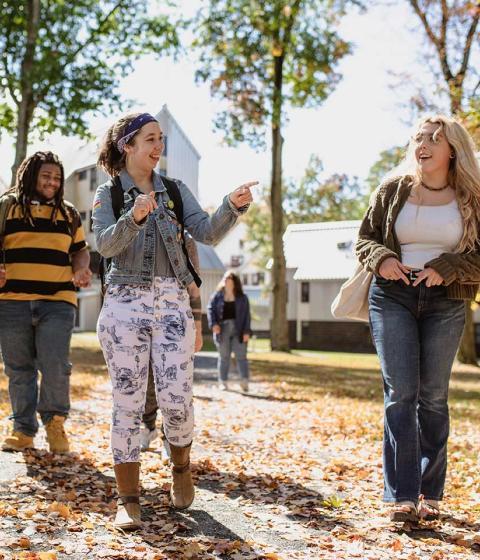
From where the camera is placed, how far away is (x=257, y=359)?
80.8 feet

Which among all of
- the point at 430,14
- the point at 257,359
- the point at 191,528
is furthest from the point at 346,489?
the point at 430,14

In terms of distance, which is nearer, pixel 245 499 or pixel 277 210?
pixel 245 499

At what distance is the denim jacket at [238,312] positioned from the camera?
45.6 feet

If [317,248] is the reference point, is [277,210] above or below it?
above

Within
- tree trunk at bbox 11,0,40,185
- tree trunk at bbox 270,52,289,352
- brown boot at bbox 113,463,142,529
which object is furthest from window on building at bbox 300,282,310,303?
brown boot at bbox 113,463,142,529

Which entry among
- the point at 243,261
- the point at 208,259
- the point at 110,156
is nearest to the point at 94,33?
the point at 110,156

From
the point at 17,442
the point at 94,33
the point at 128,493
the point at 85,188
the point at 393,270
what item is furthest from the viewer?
the point at 85,188

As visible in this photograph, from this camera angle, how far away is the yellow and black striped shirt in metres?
6.39

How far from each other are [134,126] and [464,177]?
188 cm

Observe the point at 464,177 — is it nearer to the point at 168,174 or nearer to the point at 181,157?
the point at 168,174

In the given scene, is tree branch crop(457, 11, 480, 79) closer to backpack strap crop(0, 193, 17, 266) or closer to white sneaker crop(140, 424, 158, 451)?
white sneaker crop(140, 424, 158, 451)

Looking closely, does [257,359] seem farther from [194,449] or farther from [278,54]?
[194,449]

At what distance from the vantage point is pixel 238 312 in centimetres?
1392

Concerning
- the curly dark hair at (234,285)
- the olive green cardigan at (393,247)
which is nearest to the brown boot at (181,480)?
the olive green cardigan at (393,247)
